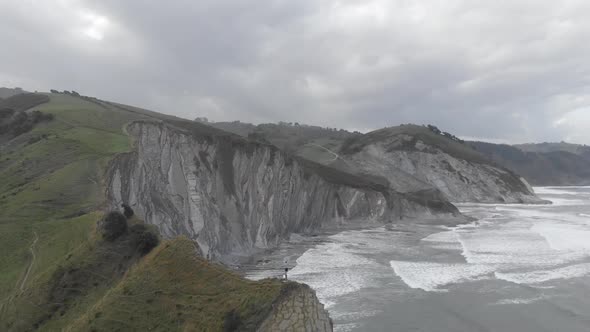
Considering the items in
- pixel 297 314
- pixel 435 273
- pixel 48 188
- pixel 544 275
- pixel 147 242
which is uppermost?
pixel 48 188

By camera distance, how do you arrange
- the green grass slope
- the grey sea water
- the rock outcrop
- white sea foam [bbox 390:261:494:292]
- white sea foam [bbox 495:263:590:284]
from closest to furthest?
the rock outcrop, the green grass slope, the grey sea water, white sea foam [bbox 390:261:494:292], white sea foam [bbox 495:263:590:284]

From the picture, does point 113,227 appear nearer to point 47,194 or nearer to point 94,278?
point 94,278

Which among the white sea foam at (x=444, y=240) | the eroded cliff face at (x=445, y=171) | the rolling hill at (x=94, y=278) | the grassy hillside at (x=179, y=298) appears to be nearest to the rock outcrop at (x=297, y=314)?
the rolling hill at (x=94, y=278)

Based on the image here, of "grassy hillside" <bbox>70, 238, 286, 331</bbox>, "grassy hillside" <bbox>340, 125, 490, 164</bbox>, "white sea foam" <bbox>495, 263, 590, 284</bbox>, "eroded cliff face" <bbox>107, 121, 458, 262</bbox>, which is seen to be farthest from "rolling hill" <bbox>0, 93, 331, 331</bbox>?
"grassy hillside" <bbox>340, 125, 490, 164</bbox>

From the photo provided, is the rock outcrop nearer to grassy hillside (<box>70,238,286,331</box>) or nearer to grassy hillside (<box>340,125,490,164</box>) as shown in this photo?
grassy hillside (<box>70,238,286,331</box>)

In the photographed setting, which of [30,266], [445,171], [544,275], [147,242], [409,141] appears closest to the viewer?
[147,242]

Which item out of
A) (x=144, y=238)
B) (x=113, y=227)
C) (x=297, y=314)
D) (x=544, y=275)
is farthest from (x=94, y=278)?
(x=544, y=275)

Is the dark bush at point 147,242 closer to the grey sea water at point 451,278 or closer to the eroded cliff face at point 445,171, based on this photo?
the grey sea water at point 451,278
